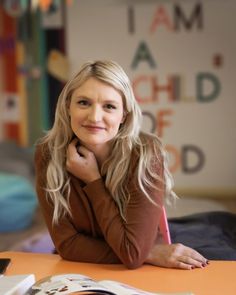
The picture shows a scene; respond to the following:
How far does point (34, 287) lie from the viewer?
812mm

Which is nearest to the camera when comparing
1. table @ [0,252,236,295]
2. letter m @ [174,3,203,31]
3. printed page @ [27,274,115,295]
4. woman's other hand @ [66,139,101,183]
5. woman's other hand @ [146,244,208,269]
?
printed page @ [27,274,115,295]

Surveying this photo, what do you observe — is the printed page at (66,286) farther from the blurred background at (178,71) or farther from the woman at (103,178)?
the blurred background at (178,71)

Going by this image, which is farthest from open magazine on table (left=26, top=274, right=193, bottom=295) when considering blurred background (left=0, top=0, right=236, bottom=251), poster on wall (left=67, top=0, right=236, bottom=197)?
poster on wall (left=67, top=0, right=236, bottom=197)

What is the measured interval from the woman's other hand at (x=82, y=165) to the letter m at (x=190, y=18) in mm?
1994

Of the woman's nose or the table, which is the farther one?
the woman's nose

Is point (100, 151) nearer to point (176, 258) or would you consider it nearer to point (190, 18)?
point (176, 258)

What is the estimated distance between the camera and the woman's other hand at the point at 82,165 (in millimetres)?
1104

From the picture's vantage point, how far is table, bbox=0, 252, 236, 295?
2.89 ft

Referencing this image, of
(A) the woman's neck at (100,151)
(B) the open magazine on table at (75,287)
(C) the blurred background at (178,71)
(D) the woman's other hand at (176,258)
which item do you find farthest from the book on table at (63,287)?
(C) the blurred background at (178,71)

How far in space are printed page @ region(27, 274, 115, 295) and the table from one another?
0.13 meters

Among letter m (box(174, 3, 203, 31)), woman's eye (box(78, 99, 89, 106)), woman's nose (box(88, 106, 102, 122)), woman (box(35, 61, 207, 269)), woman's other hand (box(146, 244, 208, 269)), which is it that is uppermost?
letter m (box(174, 3, 203, 31))

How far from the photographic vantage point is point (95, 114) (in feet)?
3.41

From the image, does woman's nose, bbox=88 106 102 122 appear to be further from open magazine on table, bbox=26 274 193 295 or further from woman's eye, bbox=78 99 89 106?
open magazine on table, bbox=26 274 193 295

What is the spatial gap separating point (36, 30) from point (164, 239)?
263cm
